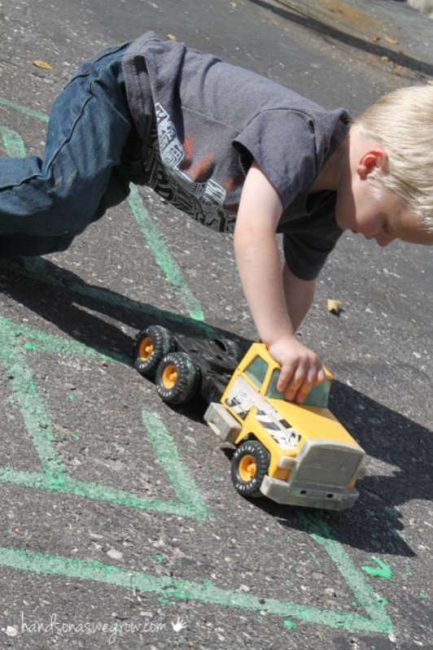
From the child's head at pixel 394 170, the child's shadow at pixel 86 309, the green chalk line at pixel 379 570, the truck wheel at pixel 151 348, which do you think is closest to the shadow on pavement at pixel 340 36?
the child's shadow at pixel 86 309

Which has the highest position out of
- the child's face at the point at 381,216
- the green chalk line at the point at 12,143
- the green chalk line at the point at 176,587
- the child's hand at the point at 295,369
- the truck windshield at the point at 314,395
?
the child's face at the point at 381,216

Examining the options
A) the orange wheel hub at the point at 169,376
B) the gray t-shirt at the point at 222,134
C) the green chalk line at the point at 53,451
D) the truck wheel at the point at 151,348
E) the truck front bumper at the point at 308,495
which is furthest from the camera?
the truck wheel at the point at 151,348

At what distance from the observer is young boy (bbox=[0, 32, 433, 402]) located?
3627 mm

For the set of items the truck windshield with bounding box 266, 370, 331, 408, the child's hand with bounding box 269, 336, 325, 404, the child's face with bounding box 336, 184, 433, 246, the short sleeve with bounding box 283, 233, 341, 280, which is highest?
the child's face with bounding box 336, 184, 433, 246

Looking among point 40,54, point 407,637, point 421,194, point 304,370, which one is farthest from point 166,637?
point 40,54

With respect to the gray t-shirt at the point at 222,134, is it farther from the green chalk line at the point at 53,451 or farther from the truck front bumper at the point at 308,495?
the truck front bumper at the point at 308,495

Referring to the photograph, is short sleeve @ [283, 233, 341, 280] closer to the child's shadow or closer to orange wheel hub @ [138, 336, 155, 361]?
the child's shadow

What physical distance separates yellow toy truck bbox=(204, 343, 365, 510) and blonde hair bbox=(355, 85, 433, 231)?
0.64 meters

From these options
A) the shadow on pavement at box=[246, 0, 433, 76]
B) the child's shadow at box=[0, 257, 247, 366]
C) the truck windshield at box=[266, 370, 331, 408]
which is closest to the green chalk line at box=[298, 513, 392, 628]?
the truck windshield at box=[266, 370, 331, 408]

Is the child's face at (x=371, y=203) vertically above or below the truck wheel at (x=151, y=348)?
above

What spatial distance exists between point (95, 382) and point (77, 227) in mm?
616

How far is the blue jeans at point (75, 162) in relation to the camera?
3.96m

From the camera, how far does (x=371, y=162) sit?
3.73 metres

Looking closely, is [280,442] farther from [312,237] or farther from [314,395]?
[312,237]
